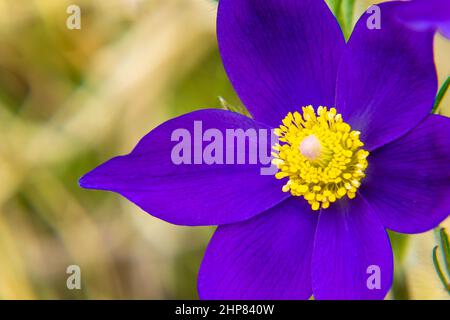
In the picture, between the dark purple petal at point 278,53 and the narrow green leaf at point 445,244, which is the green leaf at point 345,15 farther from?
the narrow green leaf at point 445,244

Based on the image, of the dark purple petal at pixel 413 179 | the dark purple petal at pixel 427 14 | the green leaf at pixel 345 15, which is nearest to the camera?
the dark purple petal at pixel 427 14

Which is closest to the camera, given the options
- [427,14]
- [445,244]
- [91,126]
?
[427,14]

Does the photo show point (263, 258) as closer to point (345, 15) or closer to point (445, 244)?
point (445, 244)

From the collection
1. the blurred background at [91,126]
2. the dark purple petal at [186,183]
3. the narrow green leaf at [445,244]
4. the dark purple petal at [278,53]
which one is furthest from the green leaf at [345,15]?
the blurred background at [91,126]

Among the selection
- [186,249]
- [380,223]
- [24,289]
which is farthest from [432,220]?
[24,289]

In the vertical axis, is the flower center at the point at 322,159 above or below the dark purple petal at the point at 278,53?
below

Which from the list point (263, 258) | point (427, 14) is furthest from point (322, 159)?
point (427, 14)
